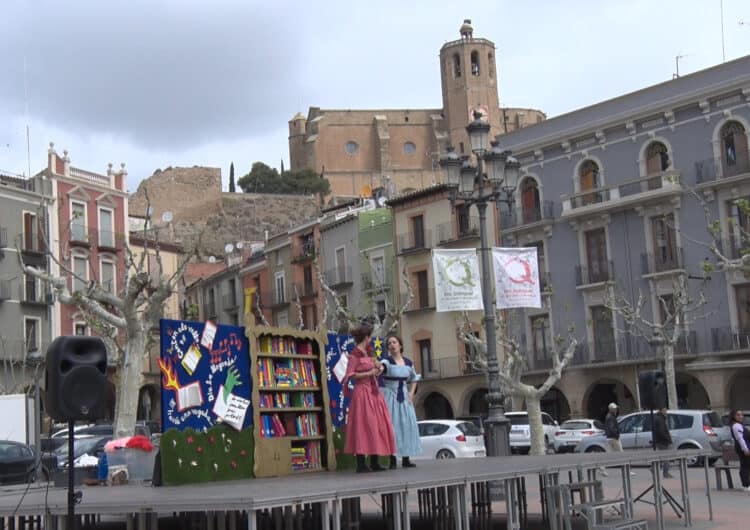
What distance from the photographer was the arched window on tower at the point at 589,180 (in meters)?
42.8

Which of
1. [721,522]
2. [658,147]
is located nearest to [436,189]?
[658,147]

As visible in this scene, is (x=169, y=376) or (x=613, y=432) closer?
(x=169, y=376)

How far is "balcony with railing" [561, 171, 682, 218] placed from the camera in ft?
129

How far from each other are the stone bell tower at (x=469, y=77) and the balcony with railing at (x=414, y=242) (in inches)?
1826

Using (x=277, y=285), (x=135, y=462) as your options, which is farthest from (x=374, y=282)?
(x=135, y=462)

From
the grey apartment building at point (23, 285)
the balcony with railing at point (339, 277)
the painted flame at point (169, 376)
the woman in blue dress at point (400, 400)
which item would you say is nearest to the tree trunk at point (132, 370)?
the woman in blue dress at point (400, 400)

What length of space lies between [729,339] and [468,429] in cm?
1165

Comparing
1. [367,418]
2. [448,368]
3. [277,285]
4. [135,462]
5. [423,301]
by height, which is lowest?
[135,462]

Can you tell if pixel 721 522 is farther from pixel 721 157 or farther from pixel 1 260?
pixel 1 260

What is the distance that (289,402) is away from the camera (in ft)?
44.1

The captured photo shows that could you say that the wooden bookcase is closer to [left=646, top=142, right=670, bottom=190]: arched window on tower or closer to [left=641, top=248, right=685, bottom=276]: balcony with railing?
[left=641, top=248, right=685, bottom=276]: balcony with railing

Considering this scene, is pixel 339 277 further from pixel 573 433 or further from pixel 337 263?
pixel 573 433

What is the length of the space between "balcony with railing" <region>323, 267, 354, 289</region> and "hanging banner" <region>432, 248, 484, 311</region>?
33890 millimetres

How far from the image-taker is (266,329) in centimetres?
1318
